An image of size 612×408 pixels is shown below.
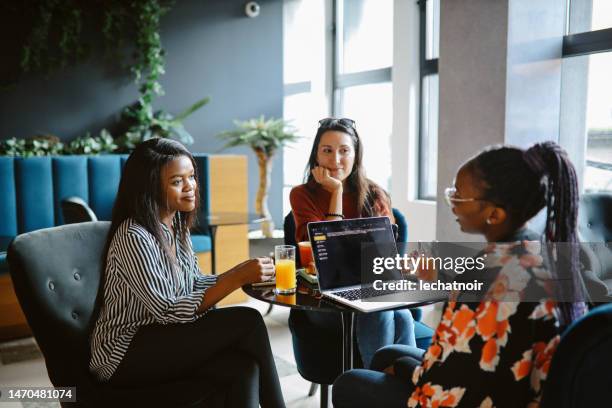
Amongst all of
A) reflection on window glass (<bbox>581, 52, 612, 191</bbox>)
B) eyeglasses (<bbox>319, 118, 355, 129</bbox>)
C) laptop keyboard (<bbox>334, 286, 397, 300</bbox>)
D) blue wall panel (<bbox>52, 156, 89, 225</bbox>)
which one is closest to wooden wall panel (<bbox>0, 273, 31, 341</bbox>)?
blue wall panel (<bbox>52, 156, 89, 225</bbox>)

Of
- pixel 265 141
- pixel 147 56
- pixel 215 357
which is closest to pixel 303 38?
pixel 147 56

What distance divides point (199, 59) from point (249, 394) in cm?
404

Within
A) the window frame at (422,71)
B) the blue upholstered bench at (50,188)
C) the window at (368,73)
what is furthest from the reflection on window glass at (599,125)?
the blue upholstered bench at (50,188)

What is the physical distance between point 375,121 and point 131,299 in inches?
184

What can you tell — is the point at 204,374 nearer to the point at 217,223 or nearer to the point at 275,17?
the point at 217,223

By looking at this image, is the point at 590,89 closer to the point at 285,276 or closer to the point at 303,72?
the point at 285,276

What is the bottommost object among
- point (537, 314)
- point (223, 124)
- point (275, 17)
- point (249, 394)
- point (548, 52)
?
point (249, 394)

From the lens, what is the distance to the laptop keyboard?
1617 millimetres

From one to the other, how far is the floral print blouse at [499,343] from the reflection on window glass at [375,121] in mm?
4578

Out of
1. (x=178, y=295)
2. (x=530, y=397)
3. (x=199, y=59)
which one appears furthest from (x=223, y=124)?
(x=530, y=397)

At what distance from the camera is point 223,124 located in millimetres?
5145

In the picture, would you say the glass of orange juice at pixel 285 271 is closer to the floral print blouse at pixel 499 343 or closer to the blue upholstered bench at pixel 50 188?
the floral print blouse at pixel 499 343

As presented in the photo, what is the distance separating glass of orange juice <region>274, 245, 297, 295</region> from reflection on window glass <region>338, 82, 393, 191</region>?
400 cm

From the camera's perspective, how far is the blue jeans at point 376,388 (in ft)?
4.15
